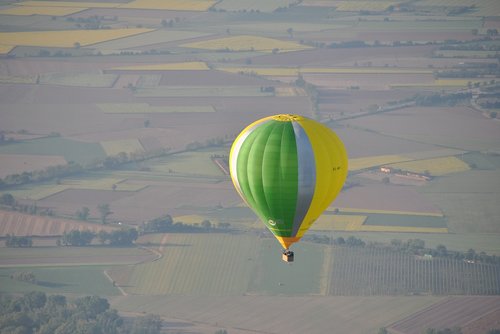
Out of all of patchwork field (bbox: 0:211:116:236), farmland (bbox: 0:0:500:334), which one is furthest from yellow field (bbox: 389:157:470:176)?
patchwork field (bbox: 0:211:116:236)

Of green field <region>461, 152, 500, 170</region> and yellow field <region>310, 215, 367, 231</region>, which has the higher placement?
green field <region>461, 152, 500, 170</region>

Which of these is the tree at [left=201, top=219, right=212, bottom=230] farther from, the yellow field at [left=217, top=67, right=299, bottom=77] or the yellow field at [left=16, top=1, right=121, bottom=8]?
the yellow field at [left=16, top=1, right=121, bottom=8]

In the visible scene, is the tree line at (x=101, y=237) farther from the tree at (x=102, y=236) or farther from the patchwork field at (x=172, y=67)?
the patchwork field at (x=172, y=67)

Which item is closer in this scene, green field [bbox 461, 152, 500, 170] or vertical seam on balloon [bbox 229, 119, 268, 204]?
vertical seam on balloon [bbox 229, 119, 268, 204]

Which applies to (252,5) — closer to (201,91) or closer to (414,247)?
(201,91)

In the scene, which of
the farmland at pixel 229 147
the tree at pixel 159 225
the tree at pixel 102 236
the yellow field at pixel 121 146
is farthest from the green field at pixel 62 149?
the tree at pixel 102 236

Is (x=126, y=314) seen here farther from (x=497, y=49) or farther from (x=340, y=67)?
(x=497, y=49)
